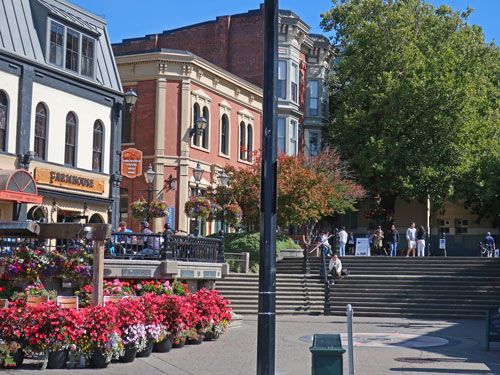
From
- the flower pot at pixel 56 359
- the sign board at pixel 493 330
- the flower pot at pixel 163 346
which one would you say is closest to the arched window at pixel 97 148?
the flower pot at pixel 163 346

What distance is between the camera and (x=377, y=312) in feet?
92.3

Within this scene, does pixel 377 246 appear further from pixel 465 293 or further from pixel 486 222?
pixel 486 222

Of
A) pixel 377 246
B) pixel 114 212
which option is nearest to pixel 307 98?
pixel 377 246

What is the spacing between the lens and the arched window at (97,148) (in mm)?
31328

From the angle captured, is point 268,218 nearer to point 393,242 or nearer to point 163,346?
point 163,346

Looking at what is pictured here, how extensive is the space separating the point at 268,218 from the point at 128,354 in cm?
664

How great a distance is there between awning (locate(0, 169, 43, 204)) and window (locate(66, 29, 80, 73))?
586 centimetres

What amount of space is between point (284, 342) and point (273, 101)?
10.6m

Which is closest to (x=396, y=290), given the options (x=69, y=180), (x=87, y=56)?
(x=69, y=180)

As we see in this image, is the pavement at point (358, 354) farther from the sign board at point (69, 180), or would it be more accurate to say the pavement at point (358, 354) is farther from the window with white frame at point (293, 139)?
the window with white frame at point (293, 139)

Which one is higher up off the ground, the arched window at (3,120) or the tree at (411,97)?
the tree at (411,97)

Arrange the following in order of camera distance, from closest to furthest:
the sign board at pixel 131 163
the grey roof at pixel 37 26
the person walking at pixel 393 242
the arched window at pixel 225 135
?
1. the grey roof at pixel 37 26
2. the sign board at pixel 131 163
3. the person walking at pixel 393 242
4. the arched window at pixel 225 135

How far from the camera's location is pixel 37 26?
28.7 m

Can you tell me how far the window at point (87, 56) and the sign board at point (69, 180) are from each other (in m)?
4.18
